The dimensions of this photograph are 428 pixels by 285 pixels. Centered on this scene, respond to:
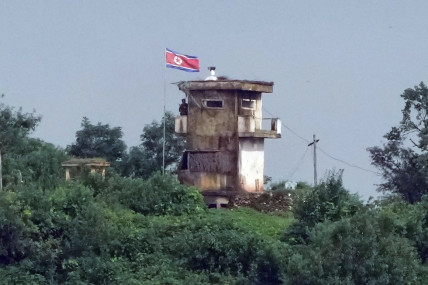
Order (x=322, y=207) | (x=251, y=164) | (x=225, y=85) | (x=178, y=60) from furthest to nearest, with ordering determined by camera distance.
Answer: (x=251, y=164) < (x=225, y=85) < (x=178, y=60) < (x=322, y=207)

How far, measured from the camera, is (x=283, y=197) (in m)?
48.8

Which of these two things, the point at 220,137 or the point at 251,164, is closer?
the point at 220,137

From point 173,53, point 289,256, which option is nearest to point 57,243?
point 289,256

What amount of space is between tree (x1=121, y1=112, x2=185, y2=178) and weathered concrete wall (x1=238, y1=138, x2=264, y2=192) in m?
8.66

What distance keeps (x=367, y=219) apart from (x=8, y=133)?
1092 inches

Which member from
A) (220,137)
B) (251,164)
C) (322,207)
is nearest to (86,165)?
(220,137)

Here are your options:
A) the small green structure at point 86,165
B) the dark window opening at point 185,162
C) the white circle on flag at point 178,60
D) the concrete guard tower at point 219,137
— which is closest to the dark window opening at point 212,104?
the concrete guard tower at point 219,137

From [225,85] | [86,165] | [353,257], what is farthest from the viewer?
[225,85]

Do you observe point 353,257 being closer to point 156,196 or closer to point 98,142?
point 156,196

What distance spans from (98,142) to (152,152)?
120 inches

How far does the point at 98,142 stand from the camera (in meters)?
60.5

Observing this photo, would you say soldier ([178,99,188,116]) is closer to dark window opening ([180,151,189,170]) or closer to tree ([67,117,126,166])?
dark window opening ([180,151,189,170])

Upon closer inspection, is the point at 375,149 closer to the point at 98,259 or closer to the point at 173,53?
the point at 173,53

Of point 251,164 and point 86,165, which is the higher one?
point 251,164
